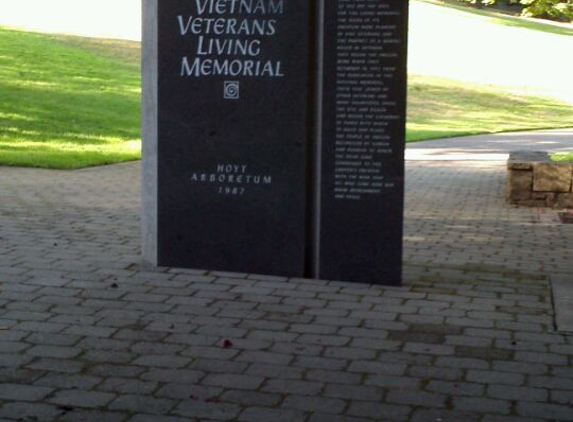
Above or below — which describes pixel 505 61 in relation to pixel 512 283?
above

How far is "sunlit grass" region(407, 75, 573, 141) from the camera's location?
99.6 ft

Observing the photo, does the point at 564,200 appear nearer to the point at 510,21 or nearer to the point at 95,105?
the point at 95,105

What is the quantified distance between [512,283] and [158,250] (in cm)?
275

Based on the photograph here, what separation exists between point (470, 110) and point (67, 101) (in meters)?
12.8

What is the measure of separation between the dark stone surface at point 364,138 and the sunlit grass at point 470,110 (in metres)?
18.0

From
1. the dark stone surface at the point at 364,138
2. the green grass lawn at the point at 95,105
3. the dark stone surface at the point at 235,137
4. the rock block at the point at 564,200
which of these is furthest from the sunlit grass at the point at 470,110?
the dark stone surface at the point at 364,138

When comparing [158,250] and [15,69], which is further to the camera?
[15,69]

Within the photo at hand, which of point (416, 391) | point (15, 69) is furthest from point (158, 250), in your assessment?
point (15, 69)

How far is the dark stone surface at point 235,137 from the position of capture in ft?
27.9

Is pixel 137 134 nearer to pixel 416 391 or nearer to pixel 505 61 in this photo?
pixel 416 391

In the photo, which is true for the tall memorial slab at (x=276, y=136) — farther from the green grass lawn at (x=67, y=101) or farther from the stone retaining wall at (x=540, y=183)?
the green grass lawn at (x=67, y=101)

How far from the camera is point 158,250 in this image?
9.00m

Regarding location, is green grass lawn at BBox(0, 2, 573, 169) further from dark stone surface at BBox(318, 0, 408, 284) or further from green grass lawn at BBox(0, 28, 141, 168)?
dark stone surface at BBox(318, 0, 408, 284)

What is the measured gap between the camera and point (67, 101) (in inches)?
1126
